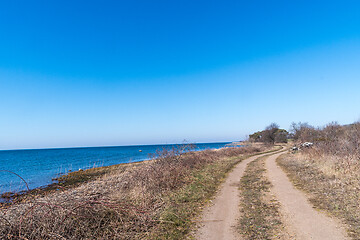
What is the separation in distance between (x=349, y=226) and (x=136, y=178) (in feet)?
30.9

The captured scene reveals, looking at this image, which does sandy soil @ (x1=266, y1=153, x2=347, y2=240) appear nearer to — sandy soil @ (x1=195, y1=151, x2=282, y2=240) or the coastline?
sandy soil @ (x1=195, y1=151, x2=282, y2=240)

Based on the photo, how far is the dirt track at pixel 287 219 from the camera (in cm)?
571

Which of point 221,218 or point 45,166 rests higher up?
point 221,218

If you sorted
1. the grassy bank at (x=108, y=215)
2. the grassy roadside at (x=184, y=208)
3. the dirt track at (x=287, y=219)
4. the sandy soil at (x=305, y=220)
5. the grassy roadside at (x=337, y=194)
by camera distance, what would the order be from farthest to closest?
the grassy roadside at (x=337, y=194), the grassy roadside at (x=184, y=208), the dirt track at (x=287, y=219), the sandy soil at (x=305, y=220), the grassy bank at (x=108, y=215)

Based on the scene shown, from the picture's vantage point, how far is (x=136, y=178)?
11.0 metres

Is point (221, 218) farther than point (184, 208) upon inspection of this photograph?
No

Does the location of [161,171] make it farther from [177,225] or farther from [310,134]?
[310,134]

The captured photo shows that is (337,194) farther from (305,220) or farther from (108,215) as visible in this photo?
A: (108,215)

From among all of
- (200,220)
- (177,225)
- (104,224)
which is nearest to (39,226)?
(104,224)

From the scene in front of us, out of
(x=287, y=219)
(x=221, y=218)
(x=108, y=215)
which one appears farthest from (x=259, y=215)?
(x=108, y=215)

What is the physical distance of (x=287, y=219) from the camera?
6.70m

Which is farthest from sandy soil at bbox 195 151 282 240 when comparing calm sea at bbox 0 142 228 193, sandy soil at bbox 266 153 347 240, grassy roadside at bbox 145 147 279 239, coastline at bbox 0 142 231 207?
calm sea at bbox 0 142 228 193

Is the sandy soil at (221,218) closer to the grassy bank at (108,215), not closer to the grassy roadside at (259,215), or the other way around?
the grassy roadside at (259,215)

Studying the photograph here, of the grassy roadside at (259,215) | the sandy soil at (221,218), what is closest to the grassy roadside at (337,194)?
the grassy roadside at (259,215)
